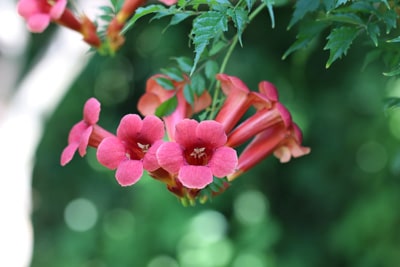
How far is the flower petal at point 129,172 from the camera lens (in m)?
1.07

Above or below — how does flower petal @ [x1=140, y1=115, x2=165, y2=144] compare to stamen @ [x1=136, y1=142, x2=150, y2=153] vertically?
above

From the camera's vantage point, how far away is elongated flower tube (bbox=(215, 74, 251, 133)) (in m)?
1.24

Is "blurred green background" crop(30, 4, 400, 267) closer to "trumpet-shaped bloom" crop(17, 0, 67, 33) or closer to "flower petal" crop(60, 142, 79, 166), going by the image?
"trumpet-shaped bloom" crop(17, 0, 67, 33)

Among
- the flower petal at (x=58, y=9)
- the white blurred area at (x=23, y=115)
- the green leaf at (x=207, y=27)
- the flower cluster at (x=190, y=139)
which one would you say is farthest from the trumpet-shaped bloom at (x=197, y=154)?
the white blurred area at (x=23, y=115)

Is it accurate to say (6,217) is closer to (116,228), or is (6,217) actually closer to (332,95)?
(116,228)

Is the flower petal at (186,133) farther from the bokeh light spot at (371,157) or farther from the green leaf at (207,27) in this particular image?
the bokeh light spot at (371,157)

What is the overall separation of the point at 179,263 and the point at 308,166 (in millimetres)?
892

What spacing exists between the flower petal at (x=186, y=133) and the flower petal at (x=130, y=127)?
70mm

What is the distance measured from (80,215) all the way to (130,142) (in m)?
3.21

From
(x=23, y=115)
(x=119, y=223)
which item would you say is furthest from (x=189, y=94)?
(x=119, y=223)

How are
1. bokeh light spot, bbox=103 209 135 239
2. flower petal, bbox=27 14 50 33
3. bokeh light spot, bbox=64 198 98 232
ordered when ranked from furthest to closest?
bokeh light spot, bbox=64 198 98 232 → bokeh light spot, bbox=103 209 135 239 → flower petal, bbox=27 14 50 33

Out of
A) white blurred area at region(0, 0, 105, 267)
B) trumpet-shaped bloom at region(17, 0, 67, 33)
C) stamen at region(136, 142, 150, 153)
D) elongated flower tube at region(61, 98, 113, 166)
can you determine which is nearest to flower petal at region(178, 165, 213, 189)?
stamen at region(136, 142, 150, 153)

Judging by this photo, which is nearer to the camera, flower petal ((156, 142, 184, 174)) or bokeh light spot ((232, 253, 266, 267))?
flower petal ((156, 142, 184, 174))

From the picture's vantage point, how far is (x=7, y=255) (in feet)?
10.2
